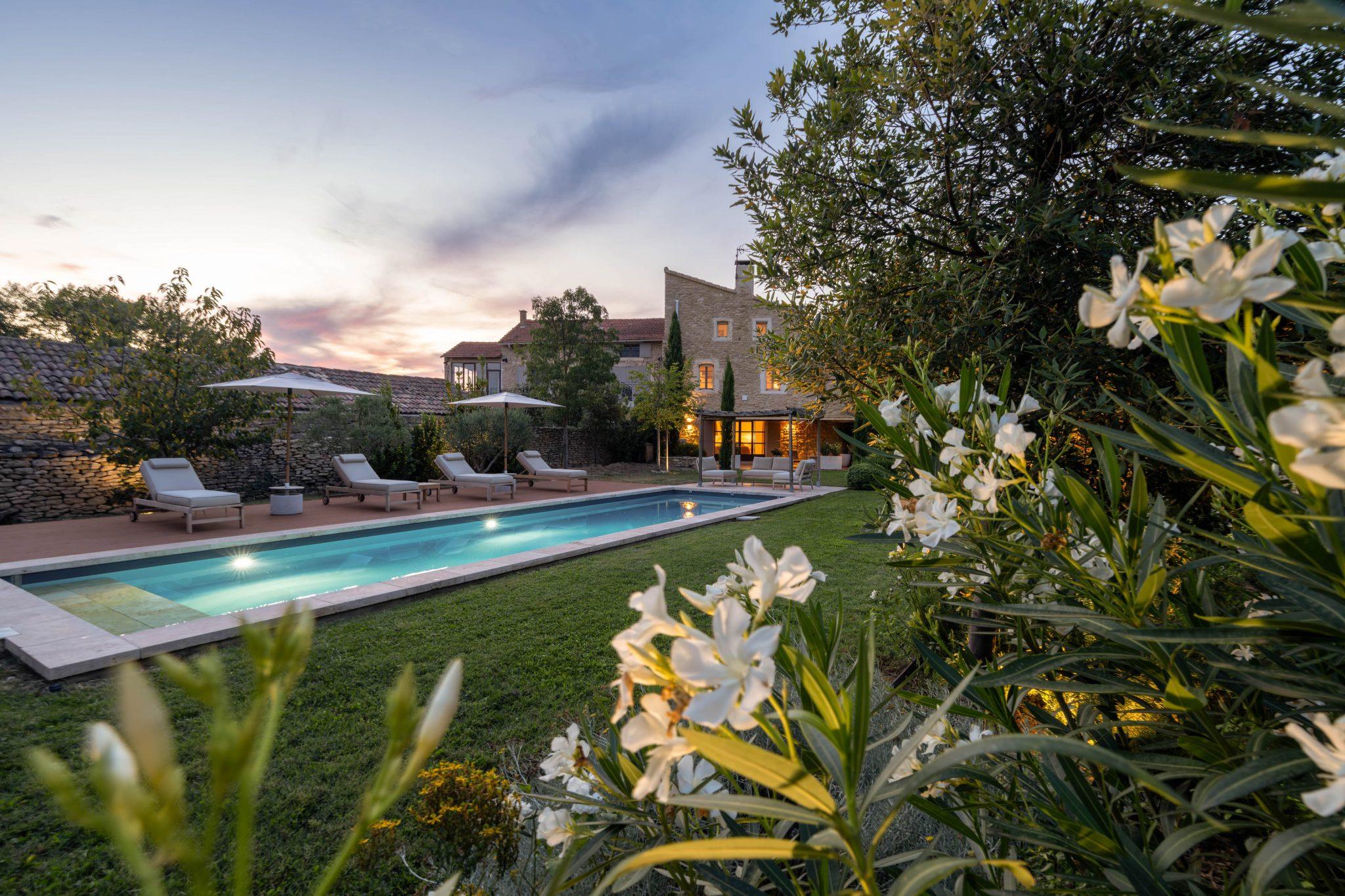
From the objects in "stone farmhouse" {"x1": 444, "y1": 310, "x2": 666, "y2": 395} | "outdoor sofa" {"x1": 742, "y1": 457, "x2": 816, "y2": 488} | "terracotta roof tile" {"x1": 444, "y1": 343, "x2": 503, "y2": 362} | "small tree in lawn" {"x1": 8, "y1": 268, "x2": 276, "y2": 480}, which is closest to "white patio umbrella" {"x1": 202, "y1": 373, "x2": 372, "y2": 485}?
"small tree in lawn" {"x1": 8, "y1": 268, "x2": 276, "y2": 480}

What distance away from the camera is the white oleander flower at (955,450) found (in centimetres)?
106

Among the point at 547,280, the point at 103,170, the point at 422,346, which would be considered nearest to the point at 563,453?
the point at 547,280

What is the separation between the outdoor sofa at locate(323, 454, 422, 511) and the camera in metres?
11.1

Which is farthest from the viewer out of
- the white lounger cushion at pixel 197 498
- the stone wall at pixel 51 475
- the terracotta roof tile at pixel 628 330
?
the terracotta roof tile at pixel 628 330

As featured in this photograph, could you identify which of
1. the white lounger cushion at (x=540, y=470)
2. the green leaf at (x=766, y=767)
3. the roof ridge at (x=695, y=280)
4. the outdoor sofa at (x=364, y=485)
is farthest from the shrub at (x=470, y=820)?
the roof ridge at (x=695, y=280)

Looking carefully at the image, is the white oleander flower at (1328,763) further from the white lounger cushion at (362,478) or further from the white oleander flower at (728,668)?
the white lounger cushion at (362,478)

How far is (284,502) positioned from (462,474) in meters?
4.05

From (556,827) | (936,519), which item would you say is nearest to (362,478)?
(556,827)

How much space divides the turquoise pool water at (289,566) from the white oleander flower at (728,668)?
5967 mm

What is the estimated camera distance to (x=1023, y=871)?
65 cm

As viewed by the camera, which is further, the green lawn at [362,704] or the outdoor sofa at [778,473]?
the outdoor sofa at [778,473]

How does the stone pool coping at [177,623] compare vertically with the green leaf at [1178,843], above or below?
below

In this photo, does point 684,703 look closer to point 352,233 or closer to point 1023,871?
point 1023,871

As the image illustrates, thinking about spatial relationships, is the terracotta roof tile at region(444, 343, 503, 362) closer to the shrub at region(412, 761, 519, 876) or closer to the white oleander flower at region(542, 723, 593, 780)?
the shrub at region(412, 761, 519, 876)
